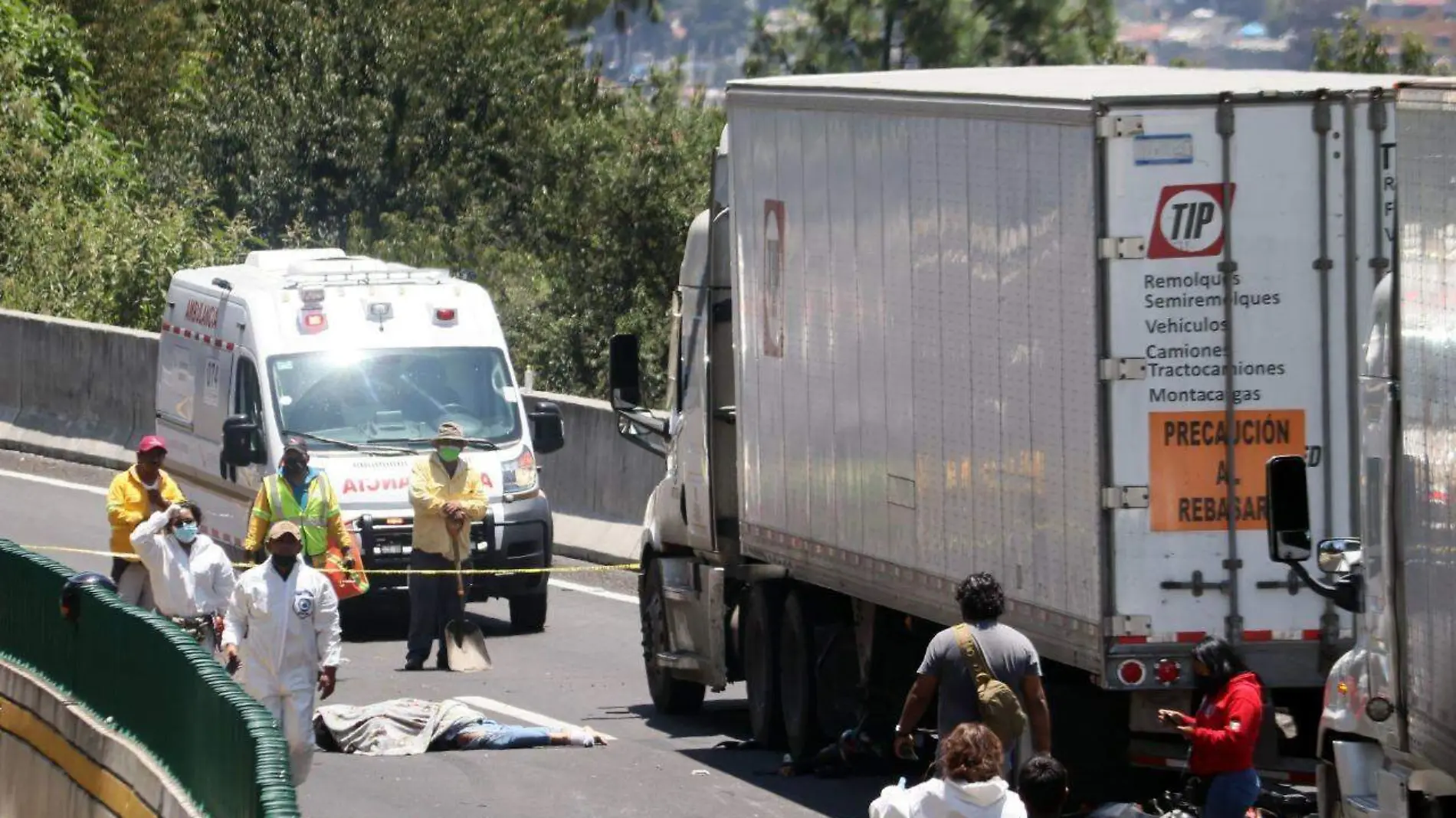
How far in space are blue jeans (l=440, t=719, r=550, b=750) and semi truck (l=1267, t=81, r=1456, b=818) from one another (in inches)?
261

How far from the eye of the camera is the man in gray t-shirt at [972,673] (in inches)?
424

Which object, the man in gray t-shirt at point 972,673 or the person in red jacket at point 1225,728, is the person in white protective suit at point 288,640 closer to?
the man in gray t-shirt at point 972,673

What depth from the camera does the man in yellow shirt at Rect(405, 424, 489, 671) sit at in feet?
60.2

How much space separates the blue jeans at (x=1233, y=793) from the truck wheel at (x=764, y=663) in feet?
15.9

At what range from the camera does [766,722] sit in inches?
592

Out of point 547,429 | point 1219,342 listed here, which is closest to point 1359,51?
point 547,429

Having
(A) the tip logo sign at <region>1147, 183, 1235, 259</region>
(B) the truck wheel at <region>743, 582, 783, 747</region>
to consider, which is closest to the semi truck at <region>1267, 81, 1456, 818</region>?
(A) the tip logo sign at <region>1147, 183, 1235, 259</region>

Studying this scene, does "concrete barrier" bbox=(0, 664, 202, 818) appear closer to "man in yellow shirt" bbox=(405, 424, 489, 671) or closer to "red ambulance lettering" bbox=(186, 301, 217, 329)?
"man in yellow shirt" bbox=(405, 424, 489, 671)

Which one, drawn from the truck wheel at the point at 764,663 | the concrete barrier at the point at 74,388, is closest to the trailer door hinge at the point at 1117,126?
the truck wheel at the point at 764,663

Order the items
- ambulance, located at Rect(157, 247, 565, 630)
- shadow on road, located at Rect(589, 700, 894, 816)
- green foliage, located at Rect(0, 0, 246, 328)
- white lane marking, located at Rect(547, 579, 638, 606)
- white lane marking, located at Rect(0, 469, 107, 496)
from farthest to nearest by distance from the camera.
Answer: green foliage, located at Rect(0, 0, 246, 328), white lane marking, located at Rect(0, 469, 107, 496), white lane marking, located at Rect(547, 579, 638, 606), ambulance, located at Rect(157, 247, 565, 630), shadow on road, located at Rect(589, 700, 894, 816)

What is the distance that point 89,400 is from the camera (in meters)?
29.3

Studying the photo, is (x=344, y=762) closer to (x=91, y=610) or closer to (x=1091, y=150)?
(x=91, y=610)

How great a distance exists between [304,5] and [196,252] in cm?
868

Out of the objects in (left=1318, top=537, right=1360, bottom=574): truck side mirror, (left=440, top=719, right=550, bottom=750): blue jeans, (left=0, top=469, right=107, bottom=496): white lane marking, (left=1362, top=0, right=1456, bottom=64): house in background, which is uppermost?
(left=1362, top=0, right=1456, bottom=64): house in background
